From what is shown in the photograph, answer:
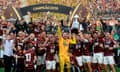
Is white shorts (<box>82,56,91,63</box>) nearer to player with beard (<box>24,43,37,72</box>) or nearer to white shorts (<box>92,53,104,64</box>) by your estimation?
white shorts (<box>92,53,104,64</box>)

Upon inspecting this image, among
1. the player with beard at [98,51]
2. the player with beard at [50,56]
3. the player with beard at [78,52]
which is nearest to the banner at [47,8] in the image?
the player with beard at [78,52]

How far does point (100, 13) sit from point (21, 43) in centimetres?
891

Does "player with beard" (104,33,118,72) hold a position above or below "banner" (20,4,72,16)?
above

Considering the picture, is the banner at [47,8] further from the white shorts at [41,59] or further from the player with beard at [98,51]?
the player with beard at [98,51]

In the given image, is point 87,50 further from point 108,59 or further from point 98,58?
point 108,59

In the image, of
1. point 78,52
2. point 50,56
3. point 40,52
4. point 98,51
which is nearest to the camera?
point 50,56

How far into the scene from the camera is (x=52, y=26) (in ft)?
58.6

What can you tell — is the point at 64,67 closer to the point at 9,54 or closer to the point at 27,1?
the point at 9,54

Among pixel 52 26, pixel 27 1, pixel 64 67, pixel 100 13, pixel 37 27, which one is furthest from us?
pixel 27 1

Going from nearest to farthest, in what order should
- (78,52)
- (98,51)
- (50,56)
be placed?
(50,56)
(98,51)
(78,52)

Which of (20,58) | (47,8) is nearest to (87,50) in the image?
(20,58)

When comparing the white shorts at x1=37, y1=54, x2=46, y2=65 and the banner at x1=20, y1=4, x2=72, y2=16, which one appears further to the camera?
the banner at x1=20, y1=4, x2=72, y2=16

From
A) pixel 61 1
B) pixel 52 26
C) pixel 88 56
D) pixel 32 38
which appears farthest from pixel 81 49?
pixel 61 1

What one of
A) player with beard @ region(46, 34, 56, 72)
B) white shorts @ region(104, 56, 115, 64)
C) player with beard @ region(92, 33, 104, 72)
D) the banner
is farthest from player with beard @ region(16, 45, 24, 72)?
the banner
